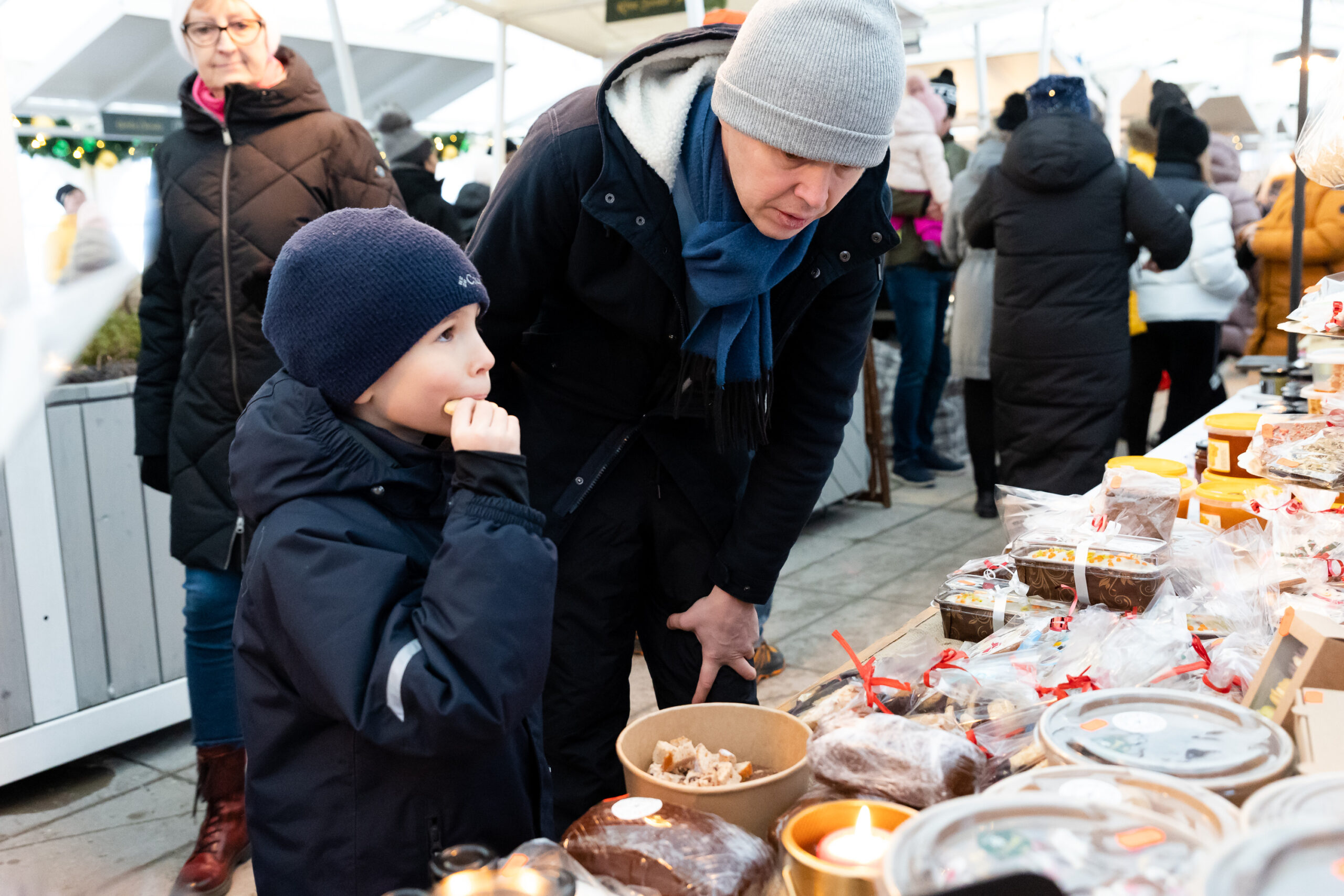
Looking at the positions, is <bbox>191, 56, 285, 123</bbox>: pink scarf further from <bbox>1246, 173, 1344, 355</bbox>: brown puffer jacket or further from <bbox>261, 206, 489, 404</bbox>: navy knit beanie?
<bbox>1246, 173, 1344, 355</bbox>: brown puffer jacket

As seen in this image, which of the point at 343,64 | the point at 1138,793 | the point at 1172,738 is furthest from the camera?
the point at 343,64

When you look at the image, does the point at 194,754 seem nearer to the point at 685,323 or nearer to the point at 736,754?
the point at 685,323

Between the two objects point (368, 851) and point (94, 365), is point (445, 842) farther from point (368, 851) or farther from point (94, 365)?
point (94, 365)

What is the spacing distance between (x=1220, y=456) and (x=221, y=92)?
218 centimetres

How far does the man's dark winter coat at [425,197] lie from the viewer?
4453 millimetres

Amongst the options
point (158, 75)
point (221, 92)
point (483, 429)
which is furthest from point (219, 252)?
point (158, 75)

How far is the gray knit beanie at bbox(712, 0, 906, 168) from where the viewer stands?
1.29 metres

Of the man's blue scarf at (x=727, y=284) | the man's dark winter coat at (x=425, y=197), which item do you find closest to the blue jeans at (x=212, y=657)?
the man's blue scarf at (x=727, y=284)

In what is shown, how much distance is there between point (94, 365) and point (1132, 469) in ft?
8.84

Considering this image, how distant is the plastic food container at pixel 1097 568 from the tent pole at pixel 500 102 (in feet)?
12.6

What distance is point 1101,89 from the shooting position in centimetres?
1234

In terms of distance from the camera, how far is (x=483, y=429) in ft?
3.68

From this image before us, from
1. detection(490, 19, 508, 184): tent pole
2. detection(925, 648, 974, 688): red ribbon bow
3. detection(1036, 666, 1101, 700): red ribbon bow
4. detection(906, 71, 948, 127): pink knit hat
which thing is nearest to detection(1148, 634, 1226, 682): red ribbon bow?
detection(1036, 666, 1101, 700): red ribbon bow

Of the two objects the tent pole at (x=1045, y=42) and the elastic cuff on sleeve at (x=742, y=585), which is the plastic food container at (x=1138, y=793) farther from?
the tent pole at (x=1045, y=42)
